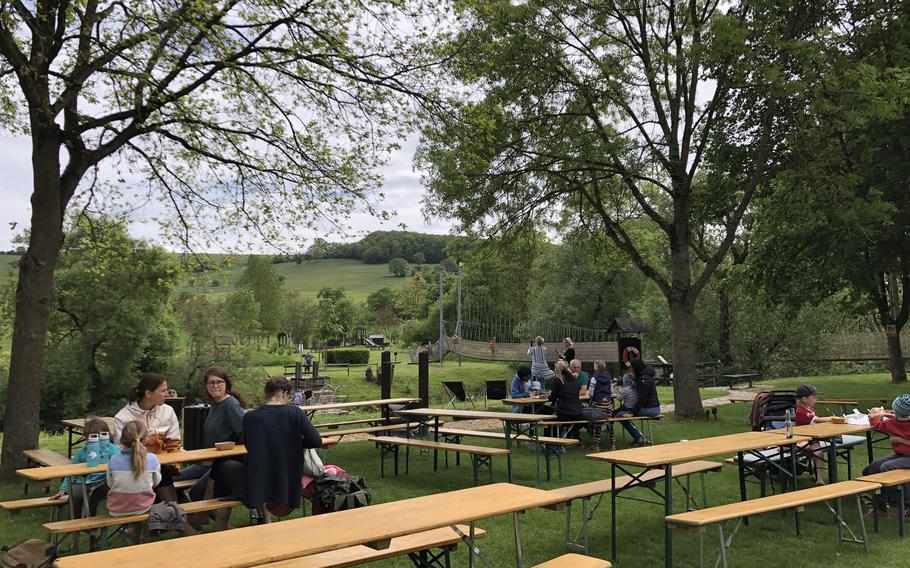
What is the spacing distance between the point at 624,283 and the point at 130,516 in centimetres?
3753

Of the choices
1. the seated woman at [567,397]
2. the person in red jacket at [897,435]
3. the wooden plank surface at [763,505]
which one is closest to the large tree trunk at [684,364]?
the seated woman at [567,397]

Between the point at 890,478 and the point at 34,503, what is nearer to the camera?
the point at 34,503

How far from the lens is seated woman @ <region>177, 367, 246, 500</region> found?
231 inches

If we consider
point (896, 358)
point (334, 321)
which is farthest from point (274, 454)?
point (334, 321)

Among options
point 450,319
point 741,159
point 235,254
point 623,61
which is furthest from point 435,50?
point 450,319

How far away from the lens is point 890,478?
5.71 meters

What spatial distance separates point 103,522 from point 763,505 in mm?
4757

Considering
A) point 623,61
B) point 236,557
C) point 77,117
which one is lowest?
Answer: point 236,557

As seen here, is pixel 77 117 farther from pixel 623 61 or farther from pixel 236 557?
pixel 623 61

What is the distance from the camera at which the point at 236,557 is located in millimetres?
2816

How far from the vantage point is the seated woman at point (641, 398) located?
10.3 m

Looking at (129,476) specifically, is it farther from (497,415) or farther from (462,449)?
(497,415)

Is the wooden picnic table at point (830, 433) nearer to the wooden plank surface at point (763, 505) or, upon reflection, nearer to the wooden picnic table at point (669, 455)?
the wooden picnic table at point (669, 455)

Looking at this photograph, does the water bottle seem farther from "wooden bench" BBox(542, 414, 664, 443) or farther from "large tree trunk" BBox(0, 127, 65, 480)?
"wooden bench" BBox(542, 414, 664, 443)
